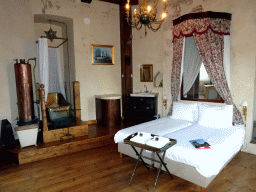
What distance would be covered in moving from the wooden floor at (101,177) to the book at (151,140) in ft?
2.22

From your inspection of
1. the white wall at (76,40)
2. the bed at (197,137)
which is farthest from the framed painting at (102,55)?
the bed at (197,137)

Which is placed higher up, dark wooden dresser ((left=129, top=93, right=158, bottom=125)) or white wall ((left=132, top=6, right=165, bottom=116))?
white wall ((left=132, top=6, right=165, bottom=116))

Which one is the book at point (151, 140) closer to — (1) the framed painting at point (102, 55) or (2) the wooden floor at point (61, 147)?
(2) the wooden floor at point (61, 147)

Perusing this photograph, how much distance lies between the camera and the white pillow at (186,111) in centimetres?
407

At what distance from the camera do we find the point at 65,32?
5719 millimetres

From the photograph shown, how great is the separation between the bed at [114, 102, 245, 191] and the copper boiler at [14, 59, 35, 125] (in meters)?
1.99

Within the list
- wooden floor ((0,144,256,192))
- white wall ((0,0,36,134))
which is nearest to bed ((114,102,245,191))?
wooden floor ((0,144,256,192))

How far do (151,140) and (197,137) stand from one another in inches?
36.2

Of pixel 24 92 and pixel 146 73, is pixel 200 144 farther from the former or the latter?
pixel 24 92

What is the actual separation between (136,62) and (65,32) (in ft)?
7.58

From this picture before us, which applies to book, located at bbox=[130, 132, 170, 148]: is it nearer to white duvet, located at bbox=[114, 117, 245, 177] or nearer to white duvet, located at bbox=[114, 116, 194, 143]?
white duvet, located at bbox=[114, 117, 245, 177]

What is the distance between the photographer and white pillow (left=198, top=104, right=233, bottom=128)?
3547mm

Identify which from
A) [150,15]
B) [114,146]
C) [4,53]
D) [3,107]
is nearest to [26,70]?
[4,53]

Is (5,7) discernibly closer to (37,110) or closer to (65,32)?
(65,32)
